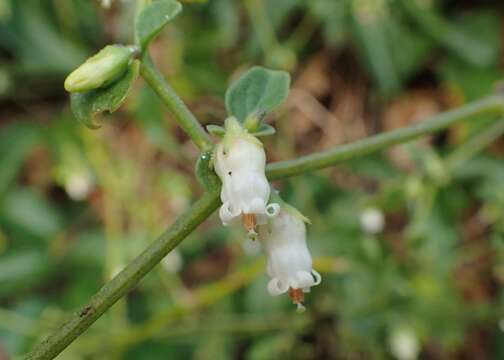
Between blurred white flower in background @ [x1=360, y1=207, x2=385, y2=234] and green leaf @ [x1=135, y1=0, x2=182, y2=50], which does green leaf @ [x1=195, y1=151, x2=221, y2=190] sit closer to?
green leaf @ [x1=135, y1=0, x2=182, y2=50]

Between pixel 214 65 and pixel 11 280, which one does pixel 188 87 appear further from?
pixel 11 280

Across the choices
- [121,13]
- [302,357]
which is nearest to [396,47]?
[121,13]

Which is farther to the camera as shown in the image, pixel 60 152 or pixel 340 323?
pixel 60 152

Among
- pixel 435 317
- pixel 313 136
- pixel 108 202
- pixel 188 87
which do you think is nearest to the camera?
pixel 435 317

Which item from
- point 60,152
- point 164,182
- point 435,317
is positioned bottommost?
point 435,317

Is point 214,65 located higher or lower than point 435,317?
higher
